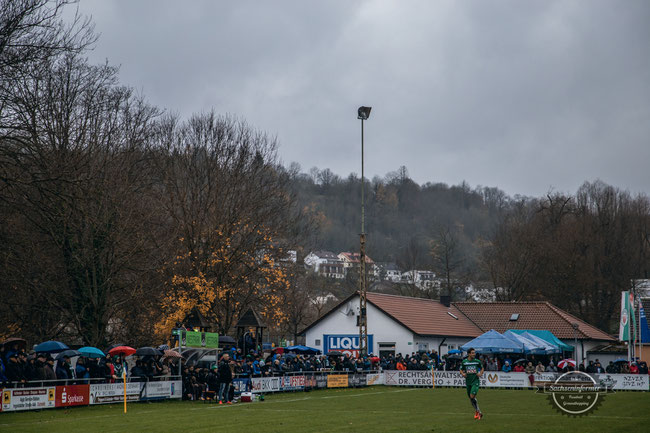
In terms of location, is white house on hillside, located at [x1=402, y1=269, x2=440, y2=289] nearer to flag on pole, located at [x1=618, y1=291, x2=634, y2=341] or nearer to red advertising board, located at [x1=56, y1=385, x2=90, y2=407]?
flag on pole, located at [x1=618, y1=291, x2=634, y2=341]

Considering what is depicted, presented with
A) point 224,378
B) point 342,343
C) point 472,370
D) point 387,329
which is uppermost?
point 387,329

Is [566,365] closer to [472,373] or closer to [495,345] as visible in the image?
[495,345]

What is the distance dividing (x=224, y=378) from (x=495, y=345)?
21.3m

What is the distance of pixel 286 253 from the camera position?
47062 millimetres

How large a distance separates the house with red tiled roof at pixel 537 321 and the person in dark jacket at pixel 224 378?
Answer: 34.6 m

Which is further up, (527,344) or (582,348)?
(527,344)

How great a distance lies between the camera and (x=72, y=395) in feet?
86.0

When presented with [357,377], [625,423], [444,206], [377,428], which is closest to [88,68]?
[357,377]

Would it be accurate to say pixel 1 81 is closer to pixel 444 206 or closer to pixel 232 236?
pixel 232 236

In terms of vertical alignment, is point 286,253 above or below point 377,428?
above

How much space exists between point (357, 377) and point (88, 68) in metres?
20.4

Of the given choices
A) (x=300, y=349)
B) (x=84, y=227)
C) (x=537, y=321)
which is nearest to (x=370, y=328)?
(x=537, y=321)

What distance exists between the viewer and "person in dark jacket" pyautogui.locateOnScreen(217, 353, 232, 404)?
27.9m

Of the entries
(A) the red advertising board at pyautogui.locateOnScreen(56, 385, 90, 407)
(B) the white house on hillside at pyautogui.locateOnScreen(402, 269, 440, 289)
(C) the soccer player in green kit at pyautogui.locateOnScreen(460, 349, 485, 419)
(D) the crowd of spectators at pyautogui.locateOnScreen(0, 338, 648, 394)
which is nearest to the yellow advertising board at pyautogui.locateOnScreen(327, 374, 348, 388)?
(D) the crowd of spectators at pyautogui.locateOnScreen(0, 338, 648, 394)
